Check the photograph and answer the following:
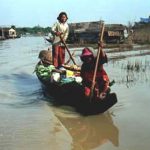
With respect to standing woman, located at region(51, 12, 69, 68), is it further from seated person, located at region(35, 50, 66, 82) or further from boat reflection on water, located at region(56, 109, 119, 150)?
boat reflection on water, located at region(56, 109, 119, 150)

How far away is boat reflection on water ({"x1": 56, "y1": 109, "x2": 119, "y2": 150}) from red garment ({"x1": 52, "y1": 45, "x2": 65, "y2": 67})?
3.29 metres

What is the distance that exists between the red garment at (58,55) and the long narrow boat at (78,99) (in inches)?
79.2

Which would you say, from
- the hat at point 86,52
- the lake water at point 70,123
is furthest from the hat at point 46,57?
the hat at point 86,52

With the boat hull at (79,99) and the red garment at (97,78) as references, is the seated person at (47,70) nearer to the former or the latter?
the boat hull at (79,99)

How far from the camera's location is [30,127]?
819 cm

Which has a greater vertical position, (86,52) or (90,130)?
(86,52)

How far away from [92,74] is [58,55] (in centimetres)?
375

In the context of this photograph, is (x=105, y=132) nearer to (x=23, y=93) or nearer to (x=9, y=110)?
(x=9, y=110)

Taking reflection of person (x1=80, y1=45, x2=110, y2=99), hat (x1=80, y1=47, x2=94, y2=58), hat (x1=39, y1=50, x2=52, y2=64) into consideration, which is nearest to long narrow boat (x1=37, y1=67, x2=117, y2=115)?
Answer: reflection of person (x1=80, y1=45, x2=110, y2=99)

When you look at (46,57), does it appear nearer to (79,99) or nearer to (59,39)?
(59,39)

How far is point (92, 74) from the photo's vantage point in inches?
347

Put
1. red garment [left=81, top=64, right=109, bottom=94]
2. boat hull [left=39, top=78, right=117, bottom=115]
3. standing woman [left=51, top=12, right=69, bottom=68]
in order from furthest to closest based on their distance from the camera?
standing woman [left=51, top=12, right=69, bottom=68]
red garment [left=81, top=64, right=109, bottom=94]
boat hull [left=39, top=78, right=117, bottom=115]

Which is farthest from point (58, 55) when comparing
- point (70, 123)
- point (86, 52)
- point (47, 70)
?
point (70, 123)

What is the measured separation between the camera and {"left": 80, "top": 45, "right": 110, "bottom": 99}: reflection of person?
8.49 metres
